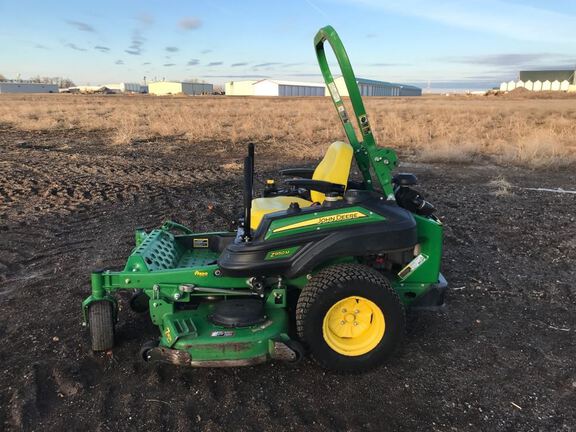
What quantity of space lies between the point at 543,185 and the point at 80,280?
8.97 m

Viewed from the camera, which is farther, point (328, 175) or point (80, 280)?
point (80, 280)

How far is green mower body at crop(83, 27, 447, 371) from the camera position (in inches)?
133

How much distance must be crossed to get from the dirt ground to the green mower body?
0.77 feet

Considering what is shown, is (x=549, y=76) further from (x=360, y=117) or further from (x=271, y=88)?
(x=360, y=117)

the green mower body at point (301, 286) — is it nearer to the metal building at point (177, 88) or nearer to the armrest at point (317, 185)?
the armrest at point (317, 185)

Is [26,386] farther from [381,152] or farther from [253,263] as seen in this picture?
[381,152]

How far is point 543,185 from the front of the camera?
1010 centimetres

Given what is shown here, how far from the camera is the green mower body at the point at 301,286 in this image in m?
3.38

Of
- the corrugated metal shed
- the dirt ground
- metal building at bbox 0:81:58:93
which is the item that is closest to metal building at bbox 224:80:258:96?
metal building at bbox 0:81:58:93

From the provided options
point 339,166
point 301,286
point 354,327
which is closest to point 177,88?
point 339,166

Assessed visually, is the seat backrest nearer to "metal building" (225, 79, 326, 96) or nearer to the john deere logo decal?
the john deere logo decal

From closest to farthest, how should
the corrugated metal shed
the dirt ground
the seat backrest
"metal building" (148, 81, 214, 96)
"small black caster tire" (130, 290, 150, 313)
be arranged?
1. the dirt ground
2. the seat backrest
3. "small black caster tire" (130, 290, 150, 313)
4. the corrugated metal shed
5. "metal building" (148, 81, 214, 96)

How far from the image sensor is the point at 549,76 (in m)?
93.2

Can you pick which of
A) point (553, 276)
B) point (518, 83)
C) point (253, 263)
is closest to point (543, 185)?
point (553, 276)
